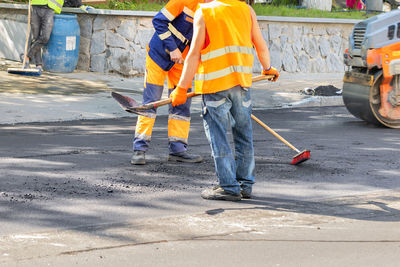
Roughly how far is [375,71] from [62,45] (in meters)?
5.92

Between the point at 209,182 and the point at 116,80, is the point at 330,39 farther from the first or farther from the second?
the point at 209,182

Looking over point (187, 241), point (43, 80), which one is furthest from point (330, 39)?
point (187, 241)

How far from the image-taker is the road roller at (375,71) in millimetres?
9227

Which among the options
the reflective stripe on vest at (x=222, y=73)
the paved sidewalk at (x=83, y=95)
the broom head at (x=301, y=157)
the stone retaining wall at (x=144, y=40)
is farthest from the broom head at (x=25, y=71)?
the reflective stripe on vest at (x=222, y=73)

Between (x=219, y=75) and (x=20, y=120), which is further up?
(x=219, y=75)

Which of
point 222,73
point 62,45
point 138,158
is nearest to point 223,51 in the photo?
point 222,73

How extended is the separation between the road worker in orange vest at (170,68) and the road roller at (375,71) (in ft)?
10.0

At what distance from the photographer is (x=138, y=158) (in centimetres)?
710

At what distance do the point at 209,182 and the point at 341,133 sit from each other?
10.3ft

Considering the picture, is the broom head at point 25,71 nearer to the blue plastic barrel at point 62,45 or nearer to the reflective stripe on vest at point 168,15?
the blue plastic barrel at point 62,45

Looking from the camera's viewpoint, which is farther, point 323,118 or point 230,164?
point 323,118

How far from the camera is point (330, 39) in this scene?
1534 cm

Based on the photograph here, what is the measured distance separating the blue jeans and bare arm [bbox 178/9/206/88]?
206 millimetres

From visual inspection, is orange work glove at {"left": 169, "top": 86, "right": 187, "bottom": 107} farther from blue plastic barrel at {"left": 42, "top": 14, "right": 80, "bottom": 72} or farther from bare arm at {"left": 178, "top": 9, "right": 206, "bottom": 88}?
blue plastic barrel at {"left": 42, "top": 14, "right": 80, "bottom": 72}
